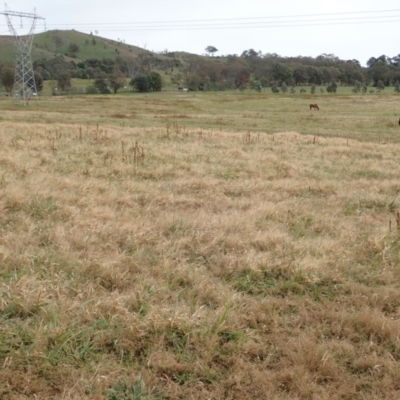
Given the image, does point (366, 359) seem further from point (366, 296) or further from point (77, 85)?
point (77, 85)

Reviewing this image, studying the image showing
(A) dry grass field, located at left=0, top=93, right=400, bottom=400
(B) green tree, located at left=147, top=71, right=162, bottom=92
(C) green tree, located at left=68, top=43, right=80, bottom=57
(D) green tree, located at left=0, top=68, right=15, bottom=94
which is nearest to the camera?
(A) dry grass field, located at left=0, top=93, right=400, bottom=400

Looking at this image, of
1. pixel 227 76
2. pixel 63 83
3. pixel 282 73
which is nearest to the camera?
pixel 63 83

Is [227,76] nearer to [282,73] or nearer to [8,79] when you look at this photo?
[282,73]

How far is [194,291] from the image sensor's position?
4309mm

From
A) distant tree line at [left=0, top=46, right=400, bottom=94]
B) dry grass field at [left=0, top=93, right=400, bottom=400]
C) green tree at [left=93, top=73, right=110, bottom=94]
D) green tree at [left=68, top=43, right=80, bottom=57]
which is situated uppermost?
green tree at [left=68, top=43, right=80, bottom=57]

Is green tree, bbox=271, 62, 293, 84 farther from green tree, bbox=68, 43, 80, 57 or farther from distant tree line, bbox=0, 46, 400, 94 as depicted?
green tree, bbox=68, 43, 80, 57

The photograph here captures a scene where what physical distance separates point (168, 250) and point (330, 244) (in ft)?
6.81

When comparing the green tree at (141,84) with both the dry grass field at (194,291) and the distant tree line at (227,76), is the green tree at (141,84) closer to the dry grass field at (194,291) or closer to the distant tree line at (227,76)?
the distant tree line at (227,76)

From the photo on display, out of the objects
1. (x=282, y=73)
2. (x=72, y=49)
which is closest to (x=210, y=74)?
(x=282, y=73)

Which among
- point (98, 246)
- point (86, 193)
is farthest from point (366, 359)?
point (86, 193)

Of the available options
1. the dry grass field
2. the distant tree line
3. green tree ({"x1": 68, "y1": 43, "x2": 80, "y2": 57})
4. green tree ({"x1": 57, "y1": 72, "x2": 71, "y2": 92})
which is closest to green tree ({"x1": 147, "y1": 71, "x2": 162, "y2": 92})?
the distant tree line

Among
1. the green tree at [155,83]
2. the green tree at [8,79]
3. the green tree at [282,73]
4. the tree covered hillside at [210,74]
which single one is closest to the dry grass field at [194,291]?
the green tree at [8,79]

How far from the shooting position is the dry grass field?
3.15m

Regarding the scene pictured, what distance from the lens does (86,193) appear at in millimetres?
7820
